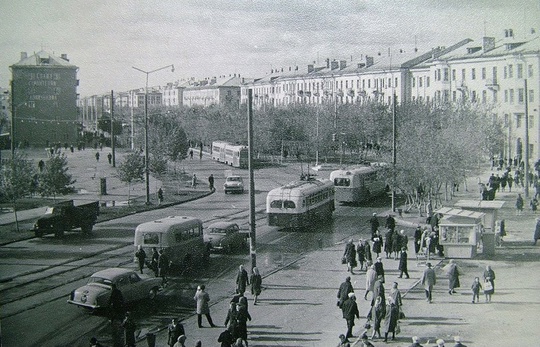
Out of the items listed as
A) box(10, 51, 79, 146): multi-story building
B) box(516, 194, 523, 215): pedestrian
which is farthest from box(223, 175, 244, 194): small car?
box(516, 194, 523, 215): pedestrian

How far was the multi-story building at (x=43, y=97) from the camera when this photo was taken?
19.6 metres

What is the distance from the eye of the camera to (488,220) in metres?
19.9

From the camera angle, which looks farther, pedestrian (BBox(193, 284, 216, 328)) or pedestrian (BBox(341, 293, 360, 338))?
pedestrian (BBox(193, 284, 216, 328))

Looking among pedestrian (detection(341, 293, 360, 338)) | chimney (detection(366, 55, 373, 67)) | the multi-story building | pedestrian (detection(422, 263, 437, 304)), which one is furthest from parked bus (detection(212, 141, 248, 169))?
pedestrian (detection(341, 293, 360, 338))

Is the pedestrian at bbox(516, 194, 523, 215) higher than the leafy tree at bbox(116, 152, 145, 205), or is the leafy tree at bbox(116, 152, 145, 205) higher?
the leafy tree at bbox(116, 152, 145, 205)

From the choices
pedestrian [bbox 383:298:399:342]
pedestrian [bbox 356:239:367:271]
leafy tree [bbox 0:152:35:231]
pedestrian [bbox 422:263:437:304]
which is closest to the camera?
→ pedestrian [bbox 383:298:399:342]

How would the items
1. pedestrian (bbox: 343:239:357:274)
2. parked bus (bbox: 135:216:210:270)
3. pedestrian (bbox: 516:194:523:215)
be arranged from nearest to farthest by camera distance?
parked bus (bbox: 135:216:210:270) < pedestrian (bbox: 343:239:357:274) < pedestrian (bbox: 516:194:523:215)

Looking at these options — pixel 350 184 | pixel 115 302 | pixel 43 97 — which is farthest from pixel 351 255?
pixel 43 97

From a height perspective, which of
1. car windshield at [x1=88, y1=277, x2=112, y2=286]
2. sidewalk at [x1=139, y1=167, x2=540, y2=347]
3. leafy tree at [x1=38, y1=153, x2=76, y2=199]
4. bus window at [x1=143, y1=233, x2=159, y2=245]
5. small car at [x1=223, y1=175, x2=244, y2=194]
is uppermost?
leafy tree at [x1=38, y1=153, x2=76, y2=199]

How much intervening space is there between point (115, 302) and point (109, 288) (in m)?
0.39

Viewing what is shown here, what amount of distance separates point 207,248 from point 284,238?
4.58 m

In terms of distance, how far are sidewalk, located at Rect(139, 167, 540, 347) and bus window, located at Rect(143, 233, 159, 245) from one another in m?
2.17

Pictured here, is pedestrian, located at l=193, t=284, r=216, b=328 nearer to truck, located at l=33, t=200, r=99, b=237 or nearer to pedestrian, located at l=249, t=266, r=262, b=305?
pedestrian, located at l=249, t=266, r=262, b=305

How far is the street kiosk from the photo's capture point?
1819 cm
